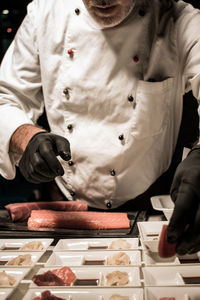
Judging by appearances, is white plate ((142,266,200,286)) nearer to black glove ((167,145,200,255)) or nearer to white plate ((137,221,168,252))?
black glove ((167,145,200,255))

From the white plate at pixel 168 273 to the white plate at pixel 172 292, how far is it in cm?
11

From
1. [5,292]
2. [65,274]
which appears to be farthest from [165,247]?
[5,292]

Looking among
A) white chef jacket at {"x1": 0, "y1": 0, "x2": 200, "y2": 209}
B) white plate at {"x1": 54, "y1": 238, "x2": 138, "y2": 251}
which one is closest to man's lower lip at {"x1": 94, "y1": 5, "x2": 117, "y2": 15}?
white chef jacket at {"x1": 0, "y1": 0, "x2": 200, "y2": 209}

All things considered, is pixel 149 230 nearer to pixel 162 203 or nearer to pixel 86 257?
pixel 162 203

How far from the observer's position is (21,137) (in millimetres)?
1896

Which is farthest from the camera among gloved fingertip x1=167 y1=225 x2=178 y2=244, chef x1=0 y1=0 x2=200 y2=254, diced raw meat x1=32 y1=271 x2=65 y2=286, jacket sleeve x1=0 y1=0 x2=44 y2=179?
jacket sleeve x1=0 y1=0 x2=44 y2=179

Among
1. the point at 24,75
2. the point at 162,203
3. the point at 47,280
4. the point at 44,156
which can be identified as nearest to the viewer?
the point at 47,280

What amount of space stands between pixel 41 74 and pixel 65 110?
291 millimetres

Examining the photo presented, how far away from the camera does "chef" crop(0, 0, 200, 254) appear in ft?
6.38

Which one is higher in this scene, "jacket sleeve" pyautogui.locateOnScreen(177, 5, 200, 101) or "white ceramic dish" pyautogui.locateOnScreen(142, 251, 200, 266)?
"jacket sleeve" pyautogui.locateOnScreen(177, 5, 200, 101)

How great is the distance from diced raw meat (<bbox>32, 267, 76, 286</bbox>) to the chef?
66 centimetres

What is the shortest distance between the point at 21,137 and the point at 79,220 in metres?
Answer: 0.55

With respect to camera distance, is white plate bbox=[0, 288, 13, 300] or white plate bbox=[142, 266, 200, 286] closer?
white plate bbox=[0, 288, 13, 300]

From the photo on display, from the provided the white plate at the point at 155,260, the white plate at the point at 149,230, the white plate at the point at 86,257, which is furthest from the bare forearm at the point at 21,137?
the white plate at the point at 155,260
